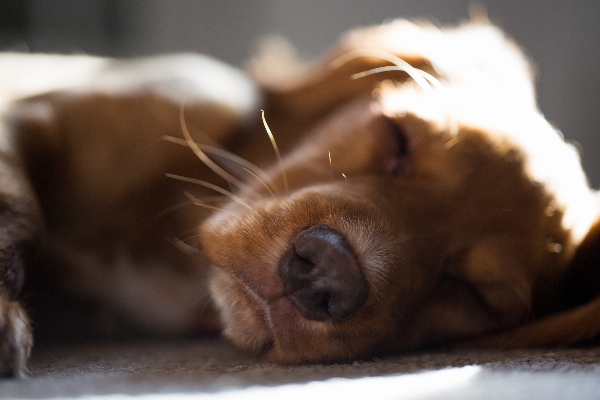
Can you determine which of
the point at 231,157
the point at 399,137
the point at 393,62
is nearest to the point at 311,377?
the point at 399,137

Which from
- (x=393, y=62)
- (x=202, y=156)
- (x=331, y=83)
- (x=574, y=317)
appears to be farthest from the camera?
(x=331, y=83)

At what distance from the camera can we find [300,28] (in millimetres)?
3939

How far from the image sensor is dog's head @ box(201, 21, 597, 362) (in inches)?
47.4

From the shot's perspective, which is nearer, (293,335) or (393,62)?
(293,335)

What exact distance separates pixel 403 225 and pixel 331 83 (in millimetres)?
803

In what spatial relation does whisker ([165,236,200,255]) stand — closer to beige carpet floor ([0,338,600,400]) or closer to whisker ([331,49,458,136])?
beige carpet floor ([0,338,600,400])

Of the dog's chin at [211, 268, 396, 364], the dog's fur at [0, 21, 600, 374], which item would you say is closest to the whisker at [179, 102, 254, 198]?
the dog's fur at [0, 21, 600, 374]

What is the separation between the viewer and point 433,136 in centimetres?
156

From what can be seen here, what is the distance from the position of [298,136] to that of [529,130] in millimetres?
666

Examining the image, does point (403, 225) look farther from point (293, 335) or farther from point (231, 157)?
point (231, 157)

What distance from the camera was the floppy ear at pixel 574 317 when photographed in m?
1.40

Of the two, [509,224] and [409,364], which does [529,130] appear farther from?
[409,364]

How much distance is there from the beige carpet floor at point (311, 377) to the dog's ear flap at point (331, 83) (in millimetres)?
934

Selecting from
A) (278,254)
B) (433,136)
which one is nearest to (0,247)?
(278,254)
